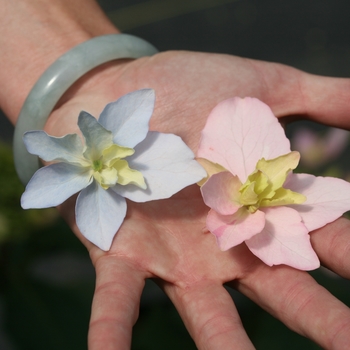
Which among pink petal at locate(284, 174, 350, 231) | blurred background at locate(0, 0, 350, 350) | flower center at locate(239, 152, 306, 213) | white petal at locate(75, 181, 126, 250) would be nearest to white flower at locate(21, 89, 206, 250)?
white petal at locate(75, 181, 126, 250)

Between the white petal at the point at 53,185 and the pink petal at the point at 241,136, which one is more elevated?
the white petal at the point at 53,185

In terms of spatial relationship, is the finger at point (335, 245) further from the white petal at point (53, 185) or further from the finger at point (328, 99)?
the white petal at point (53, 185)

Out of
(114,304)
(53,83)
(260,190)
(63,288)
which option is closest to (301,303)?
(260,190)

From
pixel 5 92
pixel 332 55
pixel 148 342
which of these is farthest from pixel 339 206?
pixel 332 55

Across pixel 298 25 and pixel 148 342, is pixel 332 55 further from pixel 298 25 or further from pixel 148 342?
pixel 148 342

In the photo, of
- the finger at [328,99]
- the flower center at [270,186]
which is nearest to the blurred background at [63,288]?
the finger at [328,99]

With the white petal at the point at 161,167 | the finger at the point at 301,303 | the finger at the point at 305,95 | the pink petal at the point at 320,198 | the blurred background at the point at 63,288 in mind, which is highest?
the white petal at the point at 161,167

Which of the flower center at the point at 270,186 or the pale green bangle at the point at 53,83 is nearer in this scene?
the flower center at the point at 270,186

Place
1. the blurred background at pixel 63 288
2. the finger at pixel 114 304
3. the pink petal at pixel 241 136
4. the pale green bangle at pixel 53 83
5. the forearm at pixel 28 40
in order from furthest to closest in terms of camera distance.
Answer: the blurred background at pixel 63 288, the forearm at pixel 28 40, the pale green bangle at pixel 53 83, the pink petal at pixel 241 136, the finger at pixel 114 304
